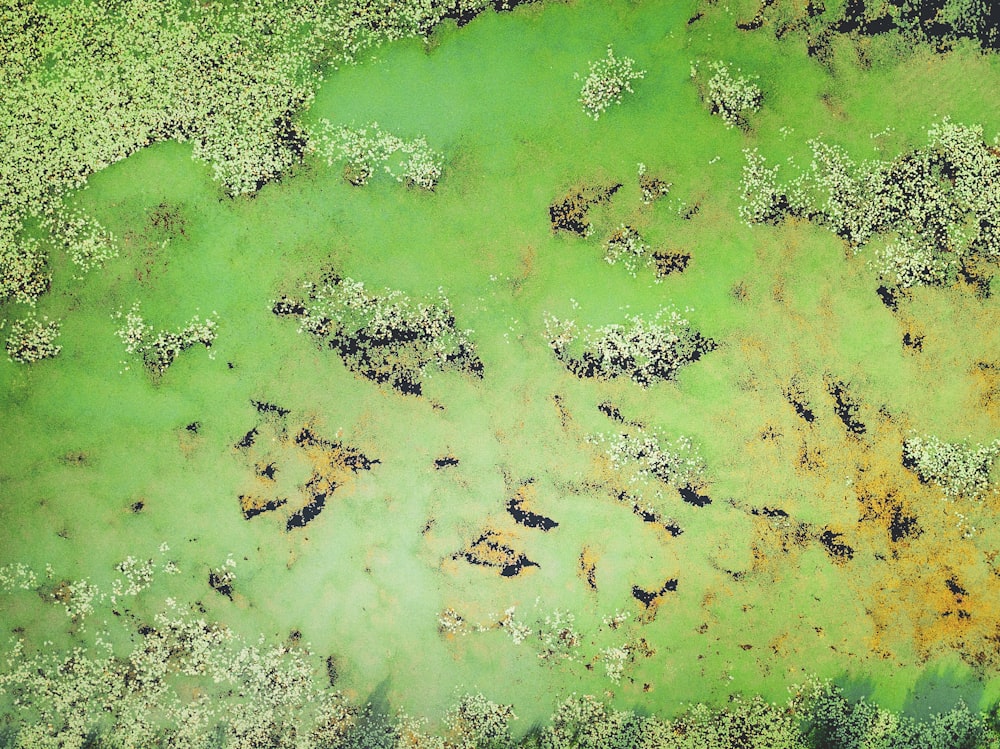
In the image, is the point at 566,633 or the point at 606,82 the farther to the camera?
the point at 566,633

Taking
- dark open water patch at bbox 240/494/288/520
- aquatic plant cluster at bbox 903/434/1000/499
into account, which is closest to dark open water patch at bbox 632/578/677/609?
aquatic plant cluster at bbox 903/434/1000/499

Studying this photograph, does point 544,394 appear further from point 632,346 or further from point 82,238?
point 82,238

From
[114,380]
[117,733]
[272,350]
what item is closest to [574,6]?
[272,350]

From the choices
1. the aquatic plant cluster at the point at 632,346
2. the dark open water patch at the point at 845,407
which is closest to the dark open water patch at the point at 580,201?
the aquatic plant cluster at the point at 632,346

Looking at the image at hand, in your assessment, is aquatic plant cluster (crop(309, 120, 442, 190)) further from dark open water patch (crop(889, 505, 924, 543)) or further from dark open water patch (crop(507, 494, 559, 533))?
dark open water patch (crop(889, 505, 924, 543))

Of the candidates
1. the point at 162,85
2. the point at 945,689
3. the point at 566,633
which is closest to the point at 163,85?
the point at 162,85

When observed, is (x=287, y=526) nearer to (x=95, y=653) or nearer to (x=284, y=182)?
(x=95, y=653)
